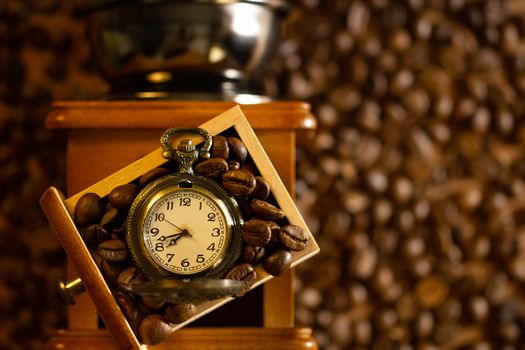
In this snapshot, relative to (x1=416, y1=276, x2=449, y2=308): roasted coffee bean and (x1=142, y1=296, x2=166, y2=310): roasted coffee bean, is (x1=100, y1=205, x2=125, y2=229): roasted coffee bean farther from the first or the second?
(x1=416, y1=276, x2=449, y2=308): roasted coffee bean

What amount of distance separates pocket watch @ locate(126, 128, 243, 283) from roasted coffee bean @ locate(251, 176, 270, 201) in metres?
0.05

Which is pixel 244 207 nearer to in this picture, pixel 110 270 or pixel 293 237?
pixel 293 237

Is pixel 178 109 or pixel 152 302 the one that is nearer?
pixel 152 302

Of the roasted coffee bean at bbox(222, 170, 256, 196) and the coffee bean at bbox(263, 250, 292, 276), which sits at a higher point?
the roasted coffee bean at bbox(222, 170, 256, 196)

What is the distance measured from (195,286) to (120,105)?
39 cm

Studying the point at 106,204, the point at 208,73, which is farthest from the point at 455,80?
the point at 106,204

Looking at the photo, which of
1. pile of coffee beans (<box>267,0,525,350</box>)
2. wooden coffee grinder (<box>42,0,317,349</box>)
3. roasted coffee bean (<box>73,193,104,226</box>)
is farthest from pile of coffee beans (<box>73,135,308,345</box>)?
pile of coffee beans (<box>267,0,525,350</box>)

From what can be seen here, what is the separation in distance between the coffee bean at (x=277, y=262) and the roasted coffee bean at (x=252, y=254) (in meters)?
0.01

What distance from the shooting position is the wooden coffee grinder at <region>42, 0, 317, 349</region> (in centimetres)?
122

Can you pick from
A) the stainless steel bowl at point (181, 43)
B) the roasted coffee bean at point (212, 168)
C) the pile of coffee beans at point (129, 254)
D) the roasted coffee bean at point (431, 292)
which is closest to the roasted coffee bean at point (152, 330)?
the pile of coffee beans at point (129, 254)

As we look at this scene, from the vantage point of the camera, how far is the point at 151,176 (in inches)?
43.3

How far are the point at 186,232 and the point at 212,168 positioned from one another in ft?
0.32

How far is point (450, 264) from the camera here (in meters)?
1.71

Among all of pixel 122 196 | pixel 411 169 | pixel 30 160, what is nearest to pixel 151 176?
pixel 122 196
